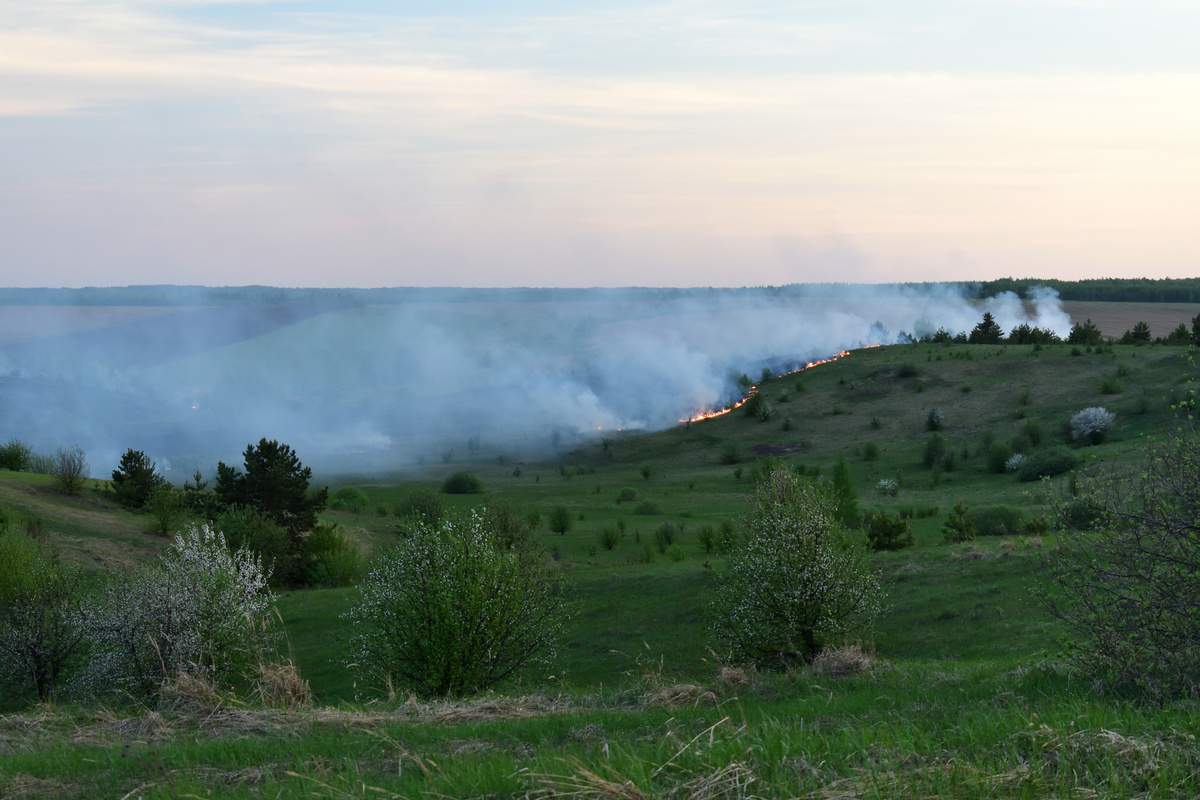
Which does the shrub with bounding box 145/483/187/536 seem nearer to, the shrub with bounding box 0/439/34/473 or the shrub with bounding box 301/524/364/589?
the shrub with bounding box 301/524/364/589

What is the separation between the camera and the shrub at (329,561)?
5366cm

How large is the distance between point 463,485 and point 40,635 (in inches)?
2599

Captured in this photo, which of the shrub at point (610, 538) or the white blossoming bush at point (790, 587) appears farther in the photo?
the shrub at point (610, 538)

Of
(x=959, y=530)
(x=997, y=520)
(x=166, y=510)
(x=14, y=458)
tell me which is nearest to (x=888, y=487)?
(x=997, y=520)

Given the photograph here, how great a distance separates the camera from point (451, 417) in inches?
6929

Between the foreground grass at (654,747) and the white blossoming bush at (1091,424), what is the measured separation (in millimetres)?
74895

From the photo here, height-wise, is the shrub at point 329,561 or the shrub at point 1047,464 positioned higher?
the shrub at point 329,561

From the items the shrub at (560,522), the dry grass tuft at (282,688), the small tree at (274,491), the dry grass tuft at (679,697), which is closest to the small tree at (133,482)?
the small tree at (274,491)

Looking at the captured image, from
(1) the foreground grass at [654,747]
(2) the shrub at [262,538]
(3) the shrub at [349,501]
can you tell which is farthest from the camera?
(3) the shrub at [349,501]

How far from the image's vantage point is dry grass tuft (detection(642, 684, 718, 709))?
37.9ft

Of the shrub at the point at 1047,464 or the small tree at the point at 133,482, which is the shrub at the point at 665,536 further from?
the small tree at the point at 133,482

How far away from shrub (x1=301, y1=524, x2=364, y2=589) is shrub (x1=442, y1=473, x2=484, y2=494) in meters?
36.1

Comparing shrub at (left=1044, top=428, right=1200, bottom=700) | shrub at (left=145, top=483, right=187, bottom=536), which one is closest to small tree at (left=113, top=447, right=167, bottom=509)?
shrub at (left=145, top=483, right=187, bottom=536)

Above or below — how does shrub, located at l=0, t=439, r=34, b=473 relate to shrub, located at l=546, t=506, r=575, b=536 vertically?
above
